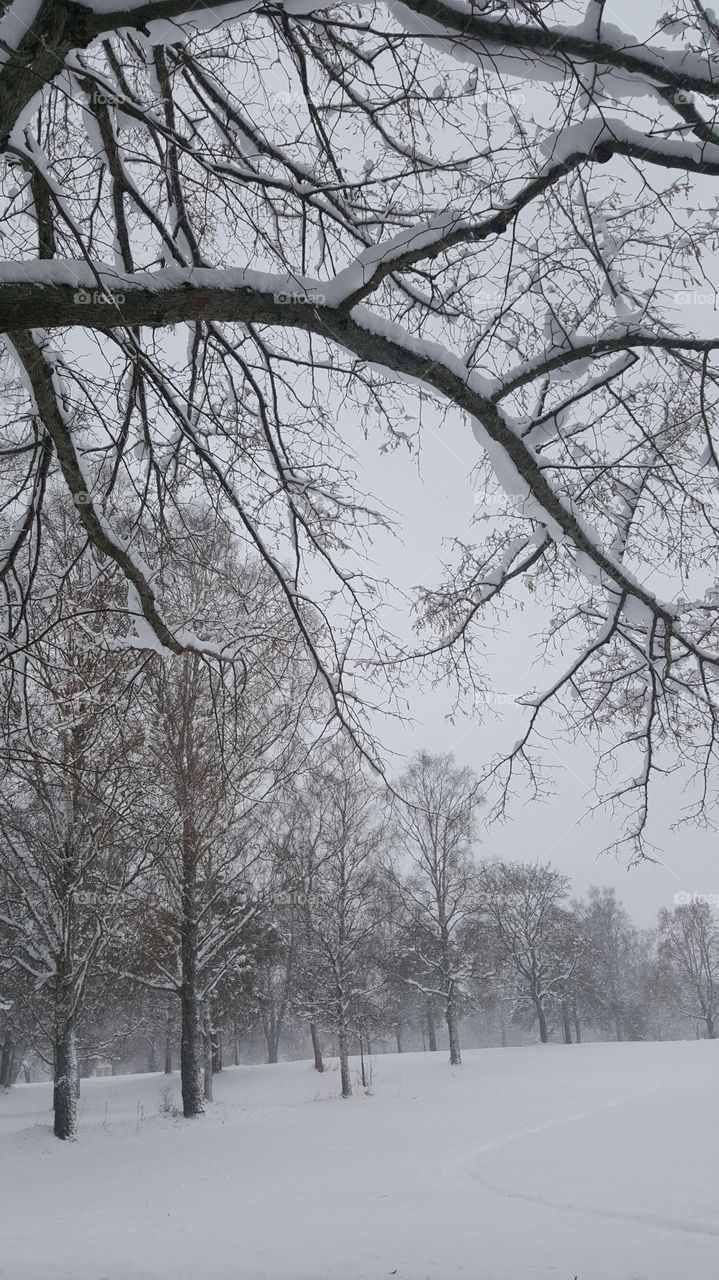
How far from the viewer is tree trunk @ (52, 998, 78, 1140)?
1202 cm

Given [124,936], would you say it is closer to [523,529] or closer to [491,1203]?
[491,1203]

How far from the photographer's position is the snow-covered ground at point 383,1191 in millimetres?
5617

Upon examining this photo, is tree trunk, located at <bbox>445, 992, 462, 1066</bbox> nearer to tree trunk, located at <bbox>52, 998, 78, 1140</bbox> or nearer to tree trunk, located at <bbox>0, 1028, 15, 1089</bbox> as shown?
tree trunk, located at <bbox>52, 998, 78, 1140</bbox>

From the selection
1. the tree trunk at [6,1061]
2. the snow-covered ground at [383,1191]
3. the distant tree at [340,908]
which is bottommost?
the tree trunk at [6,1061]

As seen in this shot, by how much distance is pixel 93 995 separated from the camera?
52.3 ft

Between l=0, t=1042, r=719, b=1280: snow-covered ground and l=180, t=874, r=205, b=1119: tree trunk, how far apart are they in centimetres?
58

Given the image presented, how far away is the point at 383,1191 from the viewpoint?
26.8 ft

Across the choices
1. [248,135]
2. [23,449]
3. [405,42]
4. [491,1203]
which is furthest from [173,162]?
[491,1203]

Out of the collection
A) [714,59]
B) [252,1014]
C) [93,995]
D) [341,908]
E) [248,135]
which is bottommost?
[252,1014]

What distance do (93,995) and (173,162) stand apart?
16.3m

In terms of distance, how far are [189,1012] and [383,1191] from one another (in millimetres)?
6205

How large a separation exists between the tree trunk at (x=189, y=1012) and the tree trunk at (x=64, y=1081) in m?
1.87

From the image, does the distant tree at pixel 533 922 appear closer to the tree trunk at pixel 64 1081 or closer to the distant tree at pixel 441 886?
the distant tree at pixel 441 886

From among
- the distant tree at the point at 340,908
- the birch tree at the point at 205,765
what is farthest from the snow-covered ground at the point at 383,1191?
the distant tree at the point at 340,908
